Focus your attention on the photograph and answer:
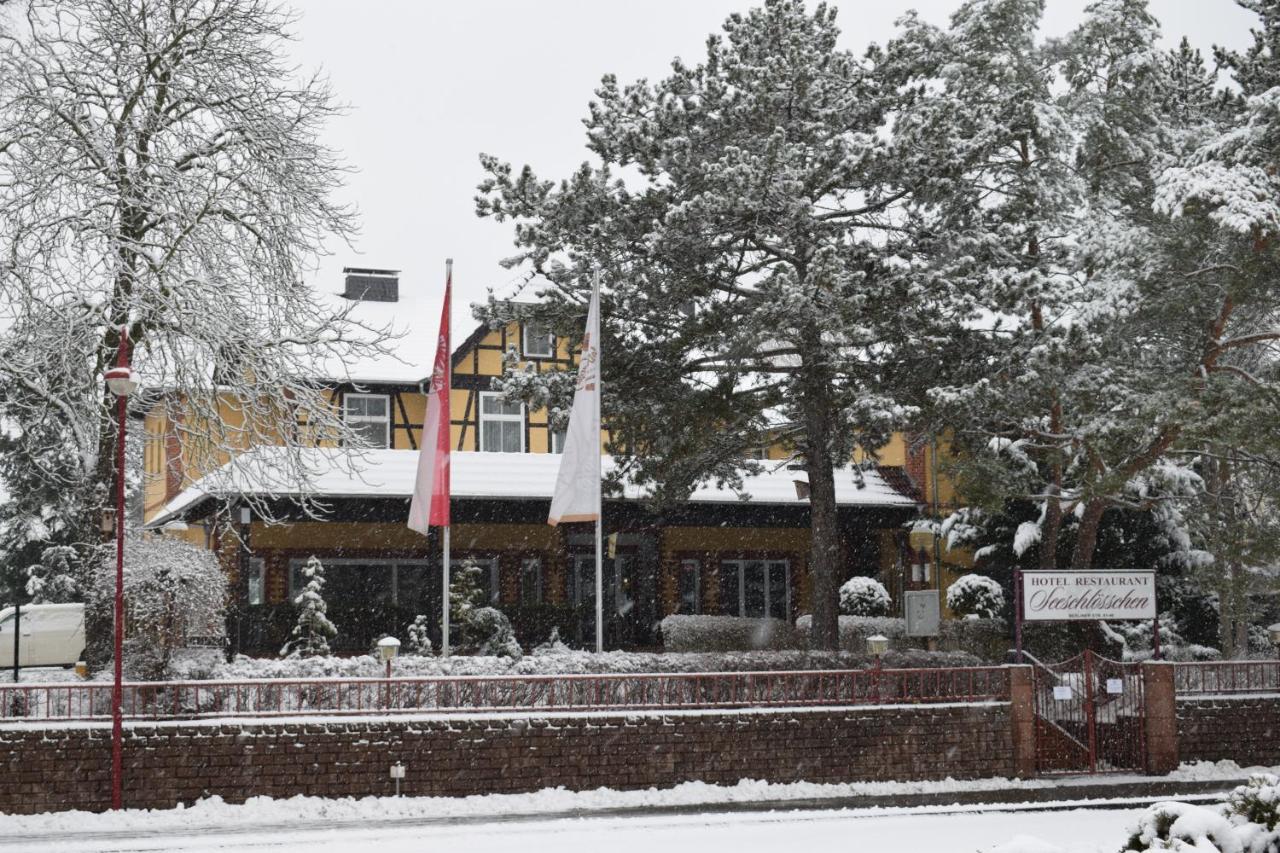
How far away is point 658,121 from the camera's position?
1953 centimetres

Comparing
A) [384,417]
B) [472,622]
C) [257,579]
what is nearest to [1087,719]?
[472,622]

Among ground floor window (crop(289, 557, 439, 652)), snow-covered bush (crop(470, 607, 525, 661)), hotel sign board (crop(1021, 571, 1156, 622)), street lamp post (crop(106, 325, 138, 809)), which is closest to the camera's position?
street lamp post (crop(106, 325, 138, 809))

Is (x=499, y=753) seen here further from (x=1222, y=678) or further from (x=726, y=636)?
(x=726, y=636)

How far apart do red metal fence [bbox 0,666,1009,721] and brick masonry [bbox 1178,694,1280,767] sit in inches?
108

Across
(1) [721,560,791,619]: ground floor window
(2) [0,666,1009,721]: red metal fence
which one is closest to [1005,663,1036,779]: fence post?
(2) [0,666,1009,721]: red metal fence

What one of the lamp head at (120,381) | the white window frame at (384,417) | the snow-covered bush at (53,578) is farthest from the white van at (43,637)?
the snow-covered bush at (53,578)

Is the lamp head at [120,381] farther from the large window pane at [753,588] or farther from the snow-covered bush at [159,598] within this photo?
the large window pane at [753,588]

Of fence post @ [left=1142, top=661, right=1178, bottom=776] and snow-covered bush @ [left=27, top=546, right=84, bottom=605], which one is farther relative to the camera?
snow-covered bush @ [left=27, top=546, right=84, bottom=605]

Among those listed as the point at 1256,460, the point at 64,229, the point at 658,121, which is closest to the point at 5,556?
the point at 64,229

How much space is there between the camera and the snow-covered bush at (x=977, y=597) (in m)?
25.8

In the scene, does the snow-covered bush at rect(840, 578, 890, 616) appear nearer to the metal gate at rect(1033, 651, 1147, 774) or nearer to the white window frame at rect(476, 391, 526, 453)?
the white window frame at rect(476, 391, 526, 453)

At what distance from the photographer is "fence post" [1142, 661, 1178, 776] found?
17.1m

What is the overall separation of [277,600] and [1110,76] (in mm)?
19230

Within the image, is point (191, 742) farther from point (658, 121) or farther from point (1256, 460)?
point (1256, 460)
